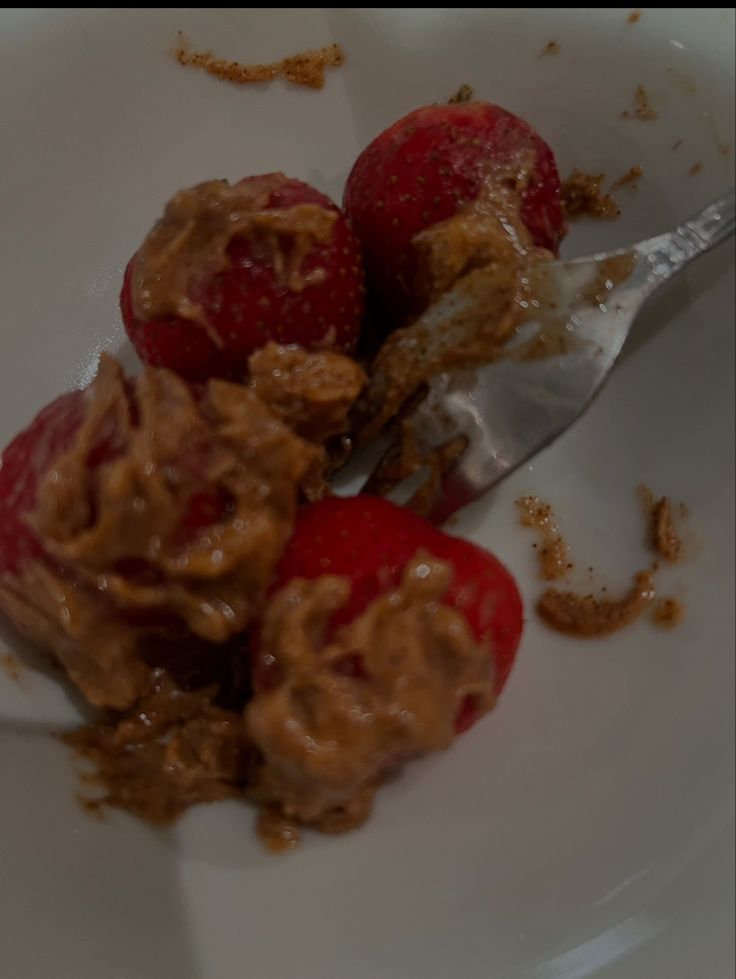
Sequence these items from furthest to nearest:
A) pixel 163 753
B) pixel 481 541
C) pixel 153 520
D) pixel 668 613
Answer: pixel 481 541 < pixel 668 613 < pixel 163 753 < pixel 153 520

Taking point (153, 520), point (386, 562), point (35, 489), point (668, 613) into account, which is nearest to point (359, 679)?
point (386, 562)

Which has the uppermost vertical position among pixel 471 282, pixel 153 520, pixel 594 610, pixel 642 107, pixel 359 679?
pixel 642 107

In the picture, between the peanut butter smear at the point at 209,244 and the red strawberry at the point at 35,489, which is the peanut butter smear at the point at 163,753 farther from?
the peanut butter smear at the point at 209,244

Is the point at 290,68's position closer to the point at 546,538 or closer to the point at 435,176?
the point at 435,176

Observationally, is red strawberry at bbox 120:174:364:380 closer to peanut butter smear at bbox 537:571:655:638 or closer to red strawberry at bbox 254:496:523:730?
red strawberry at bbox 254:496:523:730

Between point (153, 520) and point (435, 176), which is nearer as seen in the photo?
point (153, 520)

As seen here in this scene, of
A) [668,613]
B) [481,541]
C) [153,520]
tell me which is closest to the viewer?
[153,520]

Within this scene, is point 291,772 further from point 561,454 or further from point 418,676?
point 561,454
